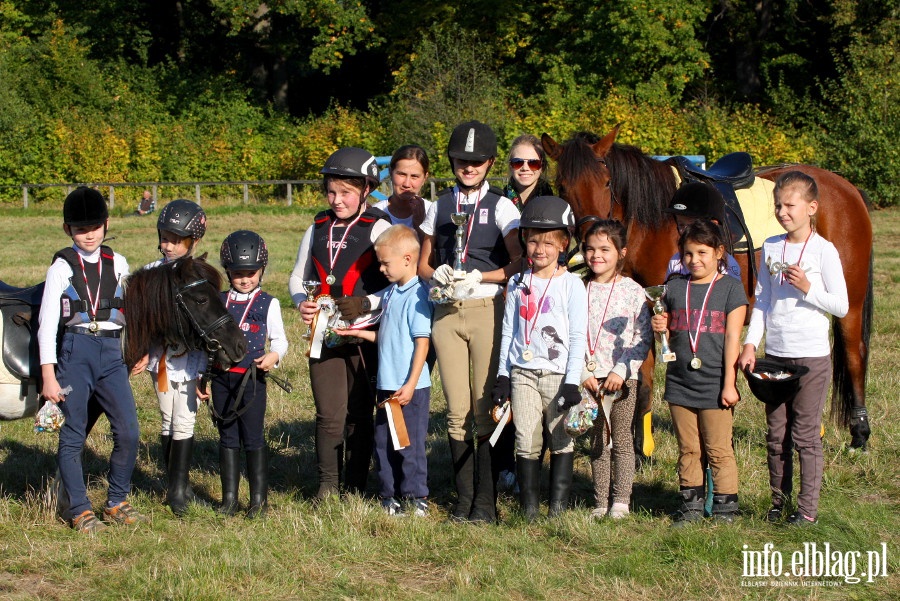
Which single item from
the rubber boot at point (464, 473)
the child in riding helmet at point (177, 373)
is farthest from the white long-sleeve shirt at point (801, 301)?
the child in riding helmet at point (177, 373)

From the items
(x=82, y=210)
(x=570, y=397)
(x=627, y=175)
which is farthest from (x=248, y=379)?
(x=627, y=175)

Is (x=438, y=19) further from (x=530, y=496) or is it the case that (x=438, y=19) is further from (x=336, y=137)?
(x=530, y=496)

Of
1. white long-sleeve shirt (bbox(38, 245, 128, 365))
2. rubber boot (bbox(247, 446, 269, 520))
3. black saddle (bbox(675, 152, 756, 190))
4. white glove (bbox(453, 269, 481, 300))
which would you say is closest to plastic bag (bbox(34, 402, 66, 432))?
white long-sleeve shirt (bbox(38, 245, 128, 365))

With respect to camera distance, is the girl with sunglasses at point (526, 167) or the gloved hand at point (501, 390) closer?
the gloved hand at point (501, 390)

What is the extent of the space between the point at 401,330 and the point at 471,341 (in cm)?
39

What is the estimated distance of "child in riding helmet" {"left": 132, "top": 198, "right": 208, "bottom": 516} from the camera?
17.2 feet

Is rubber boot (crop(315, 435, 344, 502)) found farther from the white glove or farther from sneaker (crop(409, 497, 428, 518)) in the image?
the white glove

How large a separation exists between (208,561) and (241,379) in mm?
1086

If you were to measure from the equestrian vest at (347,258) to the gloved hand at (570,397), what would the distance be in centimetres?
134

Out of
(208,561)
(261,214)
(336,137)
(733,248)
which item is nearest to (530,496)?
(208,561)

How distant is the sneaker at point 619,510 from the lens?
5195mm

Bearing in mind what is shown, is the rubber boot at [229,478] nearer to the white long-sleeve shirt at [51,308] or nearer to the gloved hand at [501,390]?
the white long-sleeve shirt at [51,308]

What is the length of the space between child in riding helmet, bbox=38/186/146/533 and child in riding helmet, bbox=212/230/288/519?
0.51 m

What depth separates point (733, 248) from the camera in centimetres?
634
